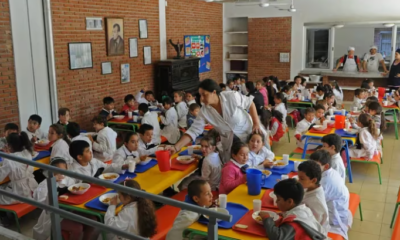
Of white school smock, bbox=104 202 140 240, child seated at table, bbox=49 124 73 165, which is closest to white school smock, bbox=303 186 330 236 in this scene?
white school smock, bbox=104 202 140 240

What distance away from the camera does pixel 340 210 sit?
4.52 metres

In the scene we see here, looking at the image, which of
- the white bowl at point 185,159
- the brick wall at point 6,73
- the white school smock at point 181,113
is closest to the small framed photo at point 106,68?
the white school smock at point 181,113

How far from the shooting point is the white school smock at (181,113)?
9477mm

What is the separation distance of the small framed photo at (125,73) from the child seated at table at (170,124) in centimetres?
292

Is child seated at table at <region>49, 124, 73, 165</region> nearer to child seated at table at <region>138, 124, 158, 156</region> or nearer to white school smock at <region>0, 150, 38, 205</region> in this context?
white school smock at <region>0, 150, 38, 205</region>

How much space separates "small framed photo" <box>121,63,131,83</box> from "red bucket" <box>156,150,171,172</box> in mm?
6830

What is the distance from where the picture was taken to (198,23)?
15.2 meters

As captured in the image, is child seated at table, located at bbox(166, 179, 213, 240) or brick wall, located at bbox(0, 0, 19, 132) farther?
brick wall, located at bbox(0, 0, 19, 132)

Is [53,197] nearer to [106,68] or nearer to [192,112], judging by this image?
[192,112]

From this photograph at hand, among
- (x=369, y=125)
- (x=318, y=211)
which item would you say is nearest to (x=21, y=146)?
(x=318, y=211)

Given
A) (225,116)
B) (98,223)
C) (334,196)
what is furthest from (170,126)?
(98,223)

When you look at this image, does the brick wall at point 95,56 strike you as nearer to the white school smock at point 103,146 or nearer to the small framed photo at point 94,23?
the small framed photo at point 94,23

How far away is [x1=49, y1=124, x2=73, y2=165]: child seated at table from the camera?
589 centimetres

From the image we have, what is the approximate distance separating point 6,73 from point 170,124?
3550mm
